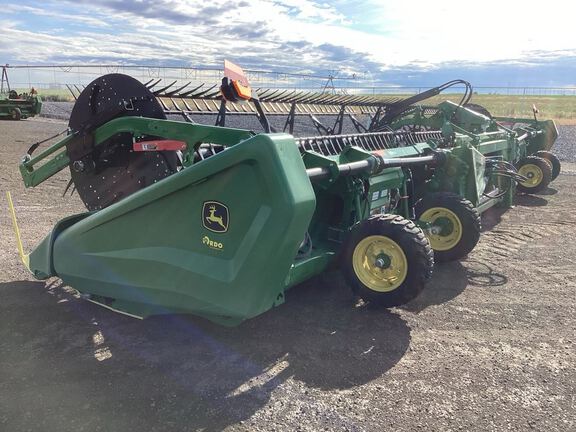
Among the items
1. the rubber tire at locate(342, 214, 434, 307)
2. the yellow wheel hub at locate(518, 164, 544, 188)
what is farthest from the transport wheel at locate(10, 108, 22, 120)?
the rubber tire at locate(342, 214, 434, 307)

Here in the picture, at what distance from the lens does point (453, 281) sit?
4.84m

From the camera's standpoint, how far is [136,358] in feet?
10.7

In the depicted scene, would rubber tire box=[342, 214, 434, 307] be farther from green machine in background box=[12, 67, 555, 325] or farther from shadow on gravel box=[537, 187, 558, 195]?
shadow on gravel box=[537, 187, 558, 195]

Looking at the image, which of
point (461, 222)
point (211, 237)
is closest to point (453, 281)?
point (461, 222)

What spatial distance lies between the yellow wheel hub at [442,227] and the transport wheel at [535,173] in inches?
201

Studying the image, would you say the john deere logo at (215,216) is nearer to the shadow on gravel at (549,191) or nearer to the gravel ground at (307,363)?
the gravel ground at (307,363)

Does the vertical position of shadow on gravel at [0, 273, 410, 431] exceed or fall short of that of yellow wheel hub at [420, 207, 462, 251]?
it falls short

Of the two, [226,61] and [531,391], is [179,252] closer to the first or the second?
[226,61]

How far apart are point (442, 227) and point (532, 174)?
5.29 meters

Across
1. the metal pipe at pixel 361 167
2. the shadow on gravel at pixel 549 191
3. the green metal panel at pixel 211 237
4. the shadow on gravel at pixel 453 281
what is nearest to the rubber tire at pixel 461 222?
the shadow on gravel at pixel 453 281

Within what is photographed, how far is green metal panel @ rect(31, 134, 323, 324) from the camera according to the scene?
9.25 feet

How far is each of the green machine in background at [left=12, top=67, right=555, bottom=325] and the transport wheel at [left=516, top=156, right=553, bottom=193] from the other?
4.50 meters

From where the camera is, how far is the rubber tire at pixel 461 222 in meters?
5.02

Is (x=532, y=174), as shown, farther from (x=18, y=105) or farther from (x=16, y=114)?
(x=18, y=105)
